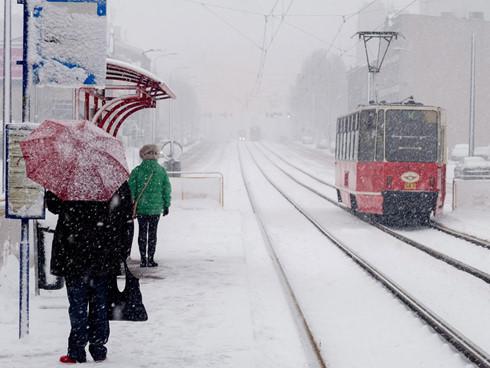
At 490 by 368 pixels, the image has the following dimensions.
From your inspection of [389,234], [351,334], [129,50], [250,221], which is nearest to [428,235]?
[389,234]

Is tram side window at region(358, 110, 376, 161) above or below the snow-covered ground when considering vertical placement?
above

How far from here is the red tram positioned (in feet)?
59.1

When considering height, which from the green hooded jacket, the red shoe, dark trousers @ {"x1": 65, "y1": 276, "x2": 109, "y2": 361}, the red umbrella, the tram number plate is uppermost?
the red umbrella

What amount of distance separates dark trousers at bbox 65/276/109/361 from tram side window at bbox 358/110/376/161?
42.1 feet

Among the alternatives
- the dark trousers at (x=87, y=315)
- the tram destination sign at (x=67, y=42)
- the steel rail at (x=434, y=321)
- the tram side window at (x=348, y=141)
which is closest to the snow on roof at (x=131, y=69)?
the tram destination sign at (x=67, y=42)

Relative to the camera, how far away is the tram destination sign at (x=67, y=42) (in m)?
6.94

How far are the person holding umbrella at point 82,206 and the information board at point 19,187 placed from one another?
713mm

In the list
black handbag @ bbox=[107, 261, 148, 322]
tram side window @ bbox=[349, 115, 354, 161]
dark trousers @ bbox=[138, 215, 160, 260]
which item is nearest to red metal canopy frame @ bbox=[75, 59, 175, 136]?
dark trousers @ bbox=[138, 215, 160, 260]

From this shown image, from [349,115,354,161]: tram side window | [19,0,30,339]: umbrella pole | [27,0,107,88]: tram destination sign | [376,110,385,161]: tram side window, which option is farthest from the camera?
[349,115,354,161]: tram side window

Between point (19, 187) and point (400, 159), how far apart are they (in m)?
12.7

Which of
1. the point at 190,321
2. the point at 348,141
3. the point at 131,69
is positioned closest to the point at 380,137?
the point at 348,141

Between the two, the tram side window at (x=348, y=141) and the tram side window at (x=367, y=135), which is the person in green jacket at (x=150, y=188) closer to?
the tram side window at (x=367, y=135)

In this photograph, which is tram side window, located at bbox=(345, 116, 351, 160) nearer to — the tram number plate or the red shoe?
the tram number plate

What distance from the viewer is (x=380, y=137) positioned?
720 inches
